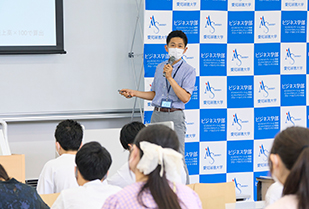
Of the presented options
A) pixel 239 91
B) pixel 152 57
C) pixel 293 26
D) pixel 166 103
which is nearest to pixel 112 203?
pixel 166 103

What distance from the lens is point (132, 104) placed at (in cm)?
423

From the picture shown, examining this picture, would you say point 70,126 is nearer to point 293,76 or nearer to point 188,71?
point 188,71

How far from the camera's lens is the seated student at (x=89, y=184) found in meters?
1.58

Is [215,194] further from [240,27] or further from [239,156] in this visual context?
[240,27]

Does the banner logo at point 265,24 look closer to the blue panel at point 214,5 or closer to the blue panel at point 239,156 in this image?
the blue panel at point 214,5

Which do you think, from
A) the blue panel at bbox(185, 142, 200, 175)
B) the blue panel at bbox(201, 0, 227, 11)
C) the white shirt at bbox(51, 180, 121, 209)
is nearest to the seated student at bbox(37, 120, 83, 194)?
the white shirt at bbox(51, 180, 121, 209)

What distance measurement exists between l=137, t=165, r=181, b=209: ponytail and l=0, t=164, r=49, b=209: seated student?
560 millimetres

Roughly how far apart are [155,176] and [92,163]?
0.60 m

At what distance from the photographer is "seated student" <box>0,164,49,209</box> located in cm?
144

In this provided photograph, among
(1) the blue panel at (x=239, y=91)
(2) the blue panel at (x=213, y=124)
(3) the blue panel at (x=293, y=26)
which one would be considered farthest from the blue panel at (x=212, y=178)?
(3) the blue panel at (x=293, y=26)

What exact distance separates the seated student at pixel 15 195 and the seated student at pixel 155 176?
451 millimetres

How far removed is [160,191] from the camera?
3.93ft

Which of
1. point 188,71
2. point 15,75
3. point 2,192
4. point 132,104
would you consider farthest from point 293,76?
point 2,192

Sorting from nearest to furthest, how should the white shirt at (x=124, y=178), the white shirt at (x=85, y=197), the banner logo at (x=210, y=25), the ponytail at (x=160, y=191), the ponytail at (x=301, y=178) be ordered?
1. the ponytail at (x=301, y=178)
2. the ponytail at (x=160, y=191)
3. the white shirt at (x=85, y=197)
4. the white shirt at (x=124, y=178)
5. the banner logo at (x=210, y=25)
